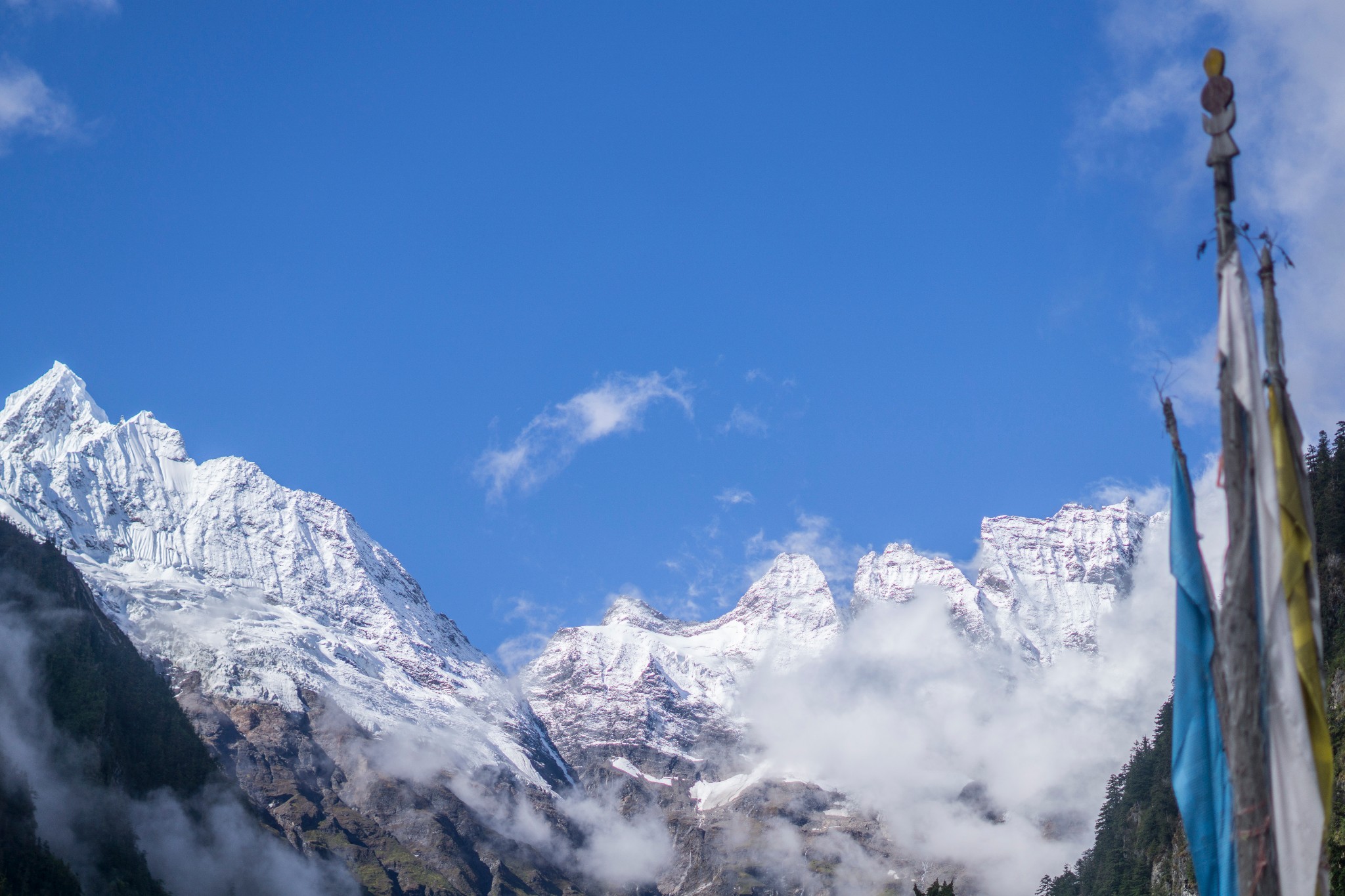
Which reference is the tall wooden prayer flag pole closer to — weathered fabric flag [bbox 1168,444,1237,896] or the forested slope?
weathered fabric flag [bbox 1168,444,1237,896]

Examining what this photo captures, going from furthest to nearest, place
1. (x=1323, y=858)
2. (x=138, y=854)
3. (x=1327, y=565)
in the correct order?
(x=138, y=854) < (x=1327, y=565) < (x=1323, y=858)

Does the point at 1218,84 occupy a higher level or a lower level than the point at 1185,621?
higher

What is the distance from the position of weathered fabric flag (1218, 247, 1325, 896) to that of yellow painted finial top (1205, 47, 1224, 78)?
6.94 feet

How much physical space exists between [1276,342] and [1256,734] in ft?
14.0

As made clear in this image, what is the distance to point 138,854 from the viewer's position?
144750mm

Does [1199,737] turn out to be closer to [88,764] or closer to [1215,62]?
[1215,62]

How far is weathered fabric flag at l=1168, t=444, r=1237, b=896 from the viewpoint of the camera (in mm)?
13828

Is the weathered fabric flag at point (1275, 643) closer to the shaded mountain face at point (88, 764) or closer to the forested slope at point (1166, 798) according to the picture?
the forested slope at point (1166, 798)

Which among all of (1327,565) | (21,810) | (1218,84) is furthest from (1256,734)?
(21,810)

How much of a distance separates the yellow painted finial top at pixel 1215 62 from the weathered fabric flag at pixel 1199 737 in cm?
515

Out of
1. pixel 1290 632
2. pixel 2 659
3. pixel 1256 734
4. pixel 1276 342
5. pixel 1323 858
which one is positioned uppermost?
pixel 2 659

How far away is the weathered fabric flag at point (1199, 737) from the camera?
1383cm

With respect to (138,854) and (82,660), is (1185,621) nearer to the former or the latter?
(138,854)

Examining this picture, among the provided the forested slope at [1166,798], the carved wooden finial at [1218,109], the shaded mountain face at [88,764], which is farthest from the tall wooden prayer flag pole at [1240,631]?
the shaded mountain face at [88,764]
